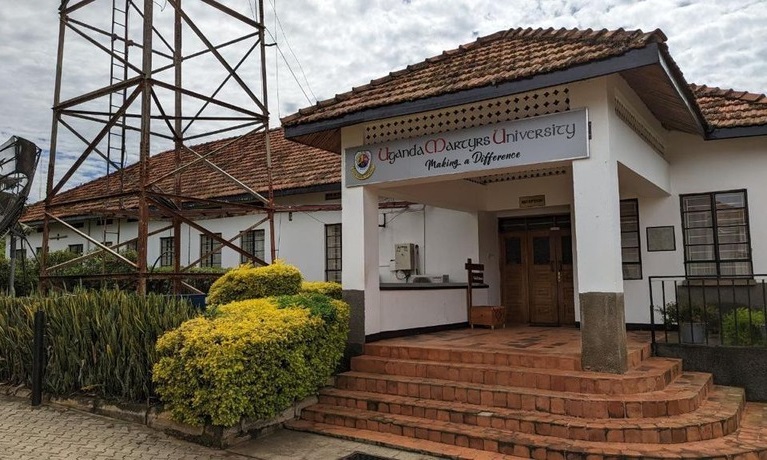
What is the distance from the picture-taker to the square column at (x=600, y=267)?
6281mm

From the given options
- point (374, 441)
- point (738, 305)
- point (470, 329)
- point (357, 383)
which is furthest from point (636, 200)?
point (374, 441)

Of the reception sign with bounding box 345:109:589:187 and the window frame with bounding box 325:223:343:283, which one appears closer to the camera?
the reception sign with bounding box 345:109:589:187

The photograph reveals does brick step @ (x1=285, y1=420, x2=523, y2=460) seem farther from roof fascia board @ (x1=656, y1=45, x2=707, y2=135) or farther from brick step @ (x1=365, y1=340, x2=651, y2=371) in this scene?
roof fascia board @ (x1=656, y1=45, x2=707, y2=135)

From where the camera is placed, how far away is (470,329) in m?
10.2

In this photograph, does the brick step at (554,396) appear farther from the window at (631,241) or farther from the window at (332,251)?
the window at (332,251)

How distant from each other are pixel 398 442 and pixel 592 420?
76.7 inches

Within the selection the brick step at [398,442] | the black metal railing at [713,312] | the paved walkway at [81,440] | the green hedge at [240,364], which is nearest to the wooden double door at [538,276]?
the black metal railing at [713,312]

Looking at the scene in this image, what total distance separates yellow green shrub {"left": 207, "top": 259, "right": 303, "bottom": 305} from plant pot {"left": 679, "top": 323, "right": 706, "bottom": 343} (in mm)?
5473

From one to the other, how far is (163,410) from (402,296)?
4.00 metres

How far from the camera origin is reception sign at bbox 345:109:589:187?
6.68 metres

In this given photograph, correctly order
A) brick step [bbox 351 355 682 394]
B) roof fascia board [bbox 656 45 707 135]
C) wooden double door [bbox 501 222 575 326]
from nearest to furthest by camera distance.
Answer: brick step [bbox 351 355 682 394] < roof fascia board [bbox 656 45 707 135] < wooden double door [bbox 501 222 575 326]

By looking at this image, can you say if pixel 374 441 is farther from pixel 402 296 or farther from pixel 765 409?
pixel 765 409

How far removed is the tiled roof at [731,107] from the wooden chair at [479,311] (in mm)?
4382

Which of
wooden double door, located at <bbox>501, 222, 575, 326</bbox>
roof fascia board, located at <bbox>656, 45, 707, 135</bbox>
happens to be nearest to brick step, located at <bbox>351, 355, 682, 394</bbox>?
roof fascia board, located at <bbox>656, 45, 707, 135</bbox>
